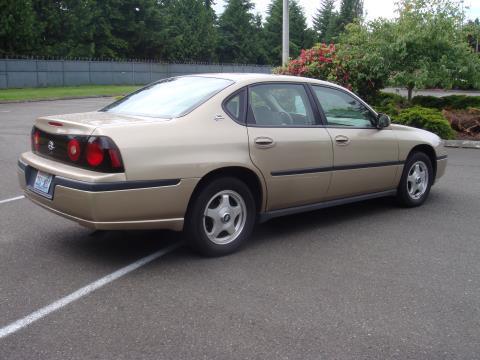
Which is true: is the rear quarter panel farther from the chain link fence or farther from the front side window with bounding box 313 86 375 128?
the chain link fence

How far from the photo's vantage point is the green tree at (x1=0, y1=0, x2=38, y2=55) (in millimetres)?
44219

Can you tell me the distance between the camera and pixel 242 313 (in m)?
3.72

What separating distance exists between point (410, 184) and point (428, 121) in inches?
254

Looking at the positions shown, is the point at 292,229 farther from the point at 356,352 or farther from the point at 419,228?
the point at 356,352

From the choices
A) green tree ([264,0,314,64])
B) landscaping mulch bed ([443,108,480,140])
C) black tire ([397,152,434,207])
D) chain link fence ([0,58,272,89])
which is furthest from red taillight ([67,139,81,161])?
green tree ([264,0,314,64])

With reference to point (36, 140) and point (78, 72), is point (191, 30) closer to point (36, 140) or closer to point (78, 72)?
point (78, 72)

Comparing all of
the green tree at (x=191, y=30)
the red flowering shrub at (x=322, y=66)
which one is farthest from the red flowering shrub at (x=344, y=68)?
the green tree at (x=191, y=30)

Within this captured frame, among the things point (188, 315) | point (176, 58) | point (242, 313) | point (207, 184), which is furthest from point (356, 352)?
point (176, 58)

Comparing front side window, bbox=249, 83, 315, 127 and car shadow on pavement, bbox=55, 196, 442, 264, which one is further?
front side window, bbox=249, 83, 315, 127

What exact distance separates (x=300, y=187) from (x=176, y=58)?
65.9m

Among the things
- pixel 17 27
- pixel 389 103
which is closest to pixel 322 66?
pixel 389 103

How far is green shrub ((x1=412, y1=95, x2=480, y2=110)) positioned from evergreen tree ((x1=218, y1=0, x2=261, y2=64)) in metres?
60.9

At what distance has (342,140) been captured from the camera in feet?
18.7

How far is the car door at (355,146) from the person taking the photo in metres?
5.70
